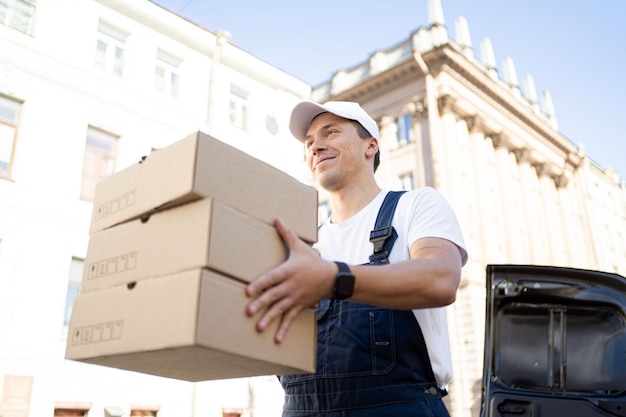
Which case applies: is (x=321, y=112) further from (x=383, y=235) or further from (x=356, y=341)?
(x=356, y=341)

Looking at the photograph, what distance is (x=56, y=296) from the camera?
10.7 meters

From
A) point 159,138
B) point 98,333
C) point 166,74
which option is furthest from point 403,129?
point 98,333

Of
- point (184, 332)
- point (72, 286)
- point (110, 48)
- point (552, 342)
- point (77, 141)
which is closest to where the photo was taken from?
point (184, 332)

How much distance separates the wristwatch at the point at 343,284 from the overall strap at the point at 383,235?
49 cm

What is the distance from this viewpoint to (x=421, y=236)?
75.9 inches

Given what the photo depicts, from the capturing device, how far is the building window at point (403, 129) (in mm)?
21984

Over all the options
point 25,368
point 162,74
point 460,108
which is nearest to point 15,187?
point 25,368

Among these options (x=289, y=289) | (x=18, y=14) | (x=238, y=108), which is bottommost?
(x=289, y=289)

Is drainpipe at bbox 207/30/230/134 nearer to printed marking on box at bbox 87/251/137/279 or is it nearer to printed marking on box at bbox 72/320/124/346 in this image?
printed marking on box at bbox 87/251/137/279

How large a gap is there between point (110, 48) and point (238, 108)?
393 centimetres

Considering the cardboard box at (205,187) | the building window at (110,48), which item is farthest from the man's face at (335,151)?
the building window at (110,48)

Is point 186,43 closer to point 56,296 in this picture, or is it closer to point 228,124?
point 228,124

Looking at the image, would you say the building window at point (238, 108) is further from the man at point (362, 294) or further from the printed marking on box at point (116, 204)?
the printed marking on box at point (116, 204)

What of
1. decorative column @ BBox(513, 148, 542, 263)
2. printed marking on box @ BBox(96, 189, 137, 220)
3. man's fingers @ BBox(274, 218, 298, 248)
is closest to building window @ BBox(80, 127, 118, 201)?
printed marking on box @ BBox(96, 189, 137, 220)
